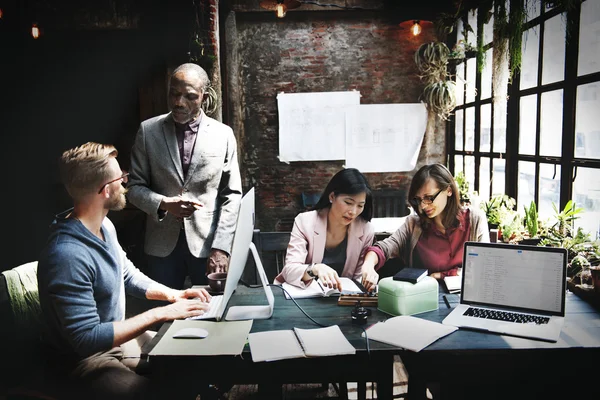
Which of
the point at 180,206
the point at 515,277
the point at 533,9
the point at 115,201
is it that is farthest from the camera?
the point at 533,9

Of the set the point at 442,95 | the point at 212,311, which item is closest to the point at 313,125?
the point at 442,95

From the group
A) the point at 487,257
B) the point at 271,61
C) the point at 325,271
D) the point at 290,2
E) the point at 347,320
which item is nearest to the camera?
the point at 347,320

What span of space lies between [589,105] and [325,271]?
185cm

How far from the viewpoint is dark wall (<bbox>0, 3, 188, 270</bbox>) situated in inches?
248

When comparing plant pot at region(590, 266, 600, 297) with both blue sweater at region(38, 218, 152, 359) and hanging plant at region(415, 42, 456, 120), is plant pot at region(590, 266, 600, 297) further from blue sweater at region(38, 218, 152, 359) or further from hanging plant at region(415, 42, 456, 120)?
hanging plant at region(415, 42, 456, 120)

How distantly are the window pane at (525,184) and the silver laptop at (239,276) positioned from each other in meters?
2.40

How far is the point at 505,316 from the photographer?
199 cm

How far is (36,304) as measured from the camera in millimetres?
1808

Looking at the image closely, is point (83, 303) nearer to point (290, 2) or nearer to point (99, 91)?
point (290, 2)

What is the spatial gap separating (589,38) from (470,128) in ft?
7.44

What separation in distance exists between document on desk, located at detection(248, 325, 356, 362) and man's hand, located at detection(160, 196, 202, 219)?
3.30 feet

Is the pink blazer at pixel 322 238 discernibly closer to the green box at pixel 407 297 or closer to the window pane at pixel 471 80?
the green box at pixel 407 297

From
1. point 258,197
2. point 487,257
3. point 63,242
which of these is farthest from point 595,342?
point 258,197

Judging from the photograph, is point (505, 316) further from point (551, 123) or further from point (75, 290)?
point (551, 123)
